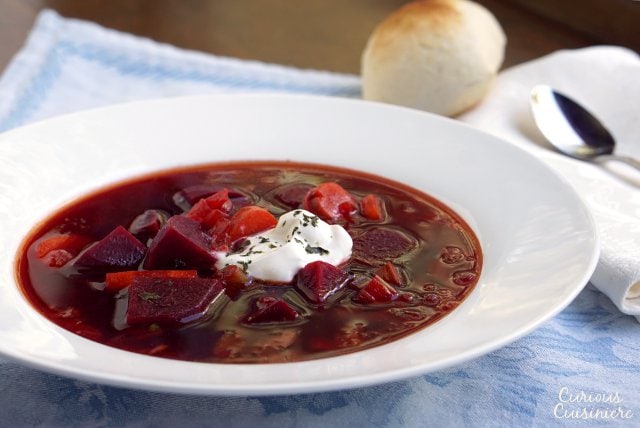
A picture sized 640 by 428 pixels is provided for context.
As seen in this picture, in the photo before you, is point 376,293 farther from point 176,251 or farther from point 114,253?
point 114,253

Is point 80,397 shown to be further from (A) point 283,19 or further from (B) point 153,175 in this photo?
(A) point 283,19

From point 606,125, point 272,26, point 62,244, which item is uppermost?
point 62,244

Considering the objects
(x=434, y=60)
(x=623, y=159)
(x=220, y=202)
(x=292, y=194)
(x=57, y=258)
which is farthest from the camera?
(x=434, y=60)

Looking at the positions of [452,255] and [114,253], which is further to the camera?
[452,255]

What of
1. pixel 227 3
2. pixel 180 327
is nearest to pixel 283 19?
pixel 227 3

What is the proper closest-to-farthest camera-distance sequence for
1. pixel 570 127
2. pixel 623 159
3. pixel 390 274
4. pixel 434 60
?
pixel 390 274
pixel 623 159
pixel 570 127
pixel 434 60

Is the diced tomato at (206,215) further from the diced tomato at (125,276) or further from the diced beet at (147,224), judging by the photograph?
the diced tomato at (125,276)

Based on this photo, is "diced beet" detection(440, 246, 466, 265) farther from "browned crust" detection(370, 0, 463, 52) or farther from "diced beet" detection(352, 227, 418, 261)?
"browned crust" detection(370, 0, 463, 52)

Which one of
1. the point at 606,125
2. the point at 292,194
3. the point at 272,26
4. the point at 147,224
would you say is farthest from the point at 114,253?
the point at 272,26
